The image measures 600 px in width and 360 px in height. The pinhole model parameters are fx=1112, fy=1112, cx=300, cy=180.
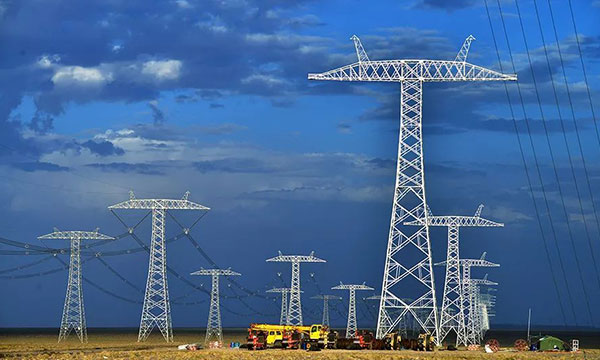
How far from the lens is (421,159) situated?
71.9 m

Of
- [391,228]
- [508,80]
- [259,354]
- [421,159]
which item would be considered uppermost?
[508,80]

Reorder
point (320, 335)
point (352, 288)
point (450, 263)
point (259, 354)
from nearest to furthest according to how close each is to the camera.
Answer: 1. point (259, 354)
2. point (320, 335)
3. point (450, 263)
4. point (352, 288)

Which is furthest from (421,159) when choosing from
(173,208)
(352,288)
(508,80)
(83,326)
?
(352,288)

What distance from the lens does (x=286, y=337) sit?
90500 mm

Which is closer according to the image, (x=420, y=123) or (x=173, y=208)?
(x=420, y=123)

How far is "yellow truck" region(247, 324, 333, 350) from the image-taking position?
88.8m

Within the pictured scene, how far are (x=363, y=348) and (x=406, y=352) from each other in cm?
749

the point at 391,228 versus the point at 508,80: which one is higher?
the point at 508,80

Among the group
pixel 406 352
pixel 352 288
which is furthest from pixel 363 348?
pixel 352 288

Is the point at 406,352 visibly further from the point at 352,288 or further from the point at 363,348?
the point at 352,288

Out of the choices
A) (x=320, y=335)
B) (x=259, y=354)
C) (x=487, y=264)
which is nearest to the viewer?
(x=259, y=354)

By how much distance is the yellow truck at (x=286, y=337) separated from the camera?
8881 cm

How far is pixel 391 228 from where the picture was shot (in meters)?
71.1

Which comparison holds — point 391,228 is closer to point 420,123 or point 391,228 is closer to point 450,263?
point 420,123
